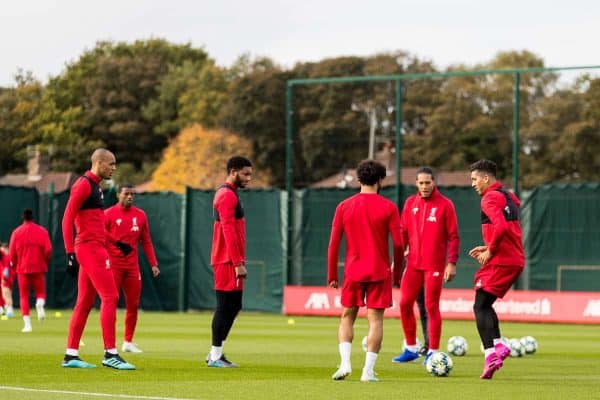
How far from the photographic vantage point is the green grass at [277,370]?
12.7m

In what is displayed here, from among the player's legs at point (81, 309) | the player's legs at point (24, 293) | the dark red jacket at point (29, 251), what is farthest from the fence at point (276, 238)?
the player's legs at point (81, 309)

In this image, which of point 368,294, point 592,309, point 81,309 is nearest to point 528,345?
point 368,294

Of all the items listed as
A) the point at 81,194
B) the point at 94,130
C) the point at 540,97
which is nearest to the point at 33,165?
the point at 94,130

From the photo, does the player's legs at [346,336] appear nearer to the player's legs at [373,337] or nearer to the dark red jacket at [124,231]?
the player's legs at [373,337]

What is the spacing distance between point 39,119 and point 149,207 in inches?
1885

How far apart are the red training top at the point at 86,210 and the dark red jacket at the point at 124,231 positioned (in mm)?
2998

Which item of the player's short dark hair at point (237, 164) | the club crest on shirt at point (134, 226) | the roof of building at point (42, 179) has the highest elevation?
the player's short dark hair at point (237, 164)

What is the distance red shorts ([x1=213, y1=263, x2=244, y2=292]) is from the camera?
15.6 m

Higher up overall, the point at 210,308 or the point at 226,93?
the point at 226,93

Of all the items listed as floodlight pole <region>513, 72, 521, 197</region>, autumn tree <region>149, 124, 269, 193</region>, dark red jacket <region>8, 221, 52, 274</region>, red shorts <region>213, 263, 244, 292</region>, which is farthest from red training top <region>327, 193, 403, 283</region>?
autumn tree <region>149, 124, 269, 193</region>

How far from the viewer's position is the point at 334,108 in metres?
74.1

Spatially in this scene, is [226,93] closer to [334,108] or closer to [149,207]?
[334,108]

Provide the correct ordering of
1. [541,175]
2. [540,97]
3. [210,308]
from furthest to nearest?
[540,97] < [541,175] < [210,308]

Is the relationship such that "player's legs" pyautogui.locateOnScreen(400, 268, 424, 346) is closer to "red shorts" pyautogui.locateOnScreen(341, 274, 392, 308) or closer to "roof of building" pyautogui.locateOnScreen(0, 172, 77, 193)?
"red shorts" pyautogui.locateOnScreen(341, 274, 392, 308)
